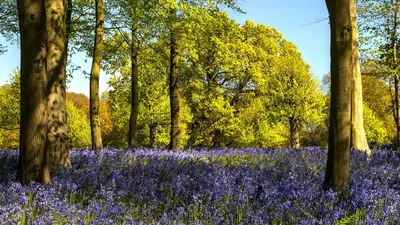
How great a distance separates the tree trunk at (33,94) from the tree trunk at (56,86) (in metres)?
1.92

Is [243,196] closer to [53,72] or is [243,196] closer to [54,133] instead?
[54,133]

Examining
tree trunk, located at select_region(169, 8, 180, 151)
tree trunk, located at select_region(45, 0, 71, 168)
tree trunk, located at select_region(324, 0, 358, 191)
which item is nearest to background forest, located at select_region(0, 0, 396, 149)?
tree trunk, located at select_region(169, 8, 180, 151)

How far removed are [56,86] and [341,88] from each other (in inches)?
225

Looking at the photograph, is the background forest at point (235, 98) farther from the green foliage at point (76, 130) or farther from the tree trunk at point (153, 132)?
the green foliage at point (76, 130)

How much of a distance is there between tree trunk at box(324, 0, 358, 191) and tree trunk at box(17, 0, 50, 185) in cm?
422

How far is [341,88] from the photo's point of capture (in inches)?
236

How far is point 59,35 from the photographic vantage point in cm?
902

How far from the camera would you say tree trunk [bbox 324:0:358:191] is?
6.00 metres

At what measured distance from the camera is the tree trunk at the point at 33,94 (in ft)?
21.4

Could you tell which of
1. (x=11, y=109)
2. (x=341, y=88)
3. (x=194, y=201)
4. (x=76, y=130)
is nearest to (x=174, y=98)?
(x=341, y=88)

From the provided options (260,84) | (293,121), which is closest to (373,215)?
(260,84)

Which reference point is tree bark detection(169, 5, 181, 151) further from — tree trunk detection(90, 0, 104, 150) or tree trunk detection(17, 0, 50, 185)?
tree trunk detection(17, 0, 50, 185)

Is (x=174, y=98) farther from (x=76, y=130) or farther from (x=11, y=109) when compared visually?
(x=76, y=130)

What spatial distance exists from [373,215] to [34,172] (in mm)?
4678
